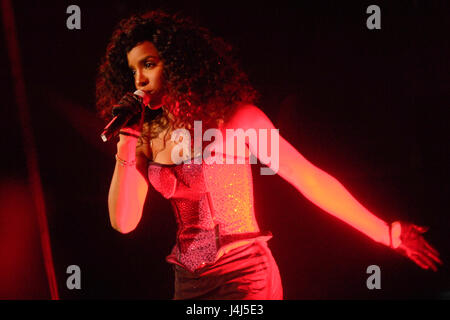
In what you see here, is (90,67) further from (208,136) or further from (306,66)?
(306,66)

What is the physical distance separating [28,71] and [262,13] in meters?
1.32

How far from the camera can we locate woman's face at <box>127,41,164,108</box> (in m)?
1.73

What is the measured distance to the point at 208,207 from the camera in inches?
62.8

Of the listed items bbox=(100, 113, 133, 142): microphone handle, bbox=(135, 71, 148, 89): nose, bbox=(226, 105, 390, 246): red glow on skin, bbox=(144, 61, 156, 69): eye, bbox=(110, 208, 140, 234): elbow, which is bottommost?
bbox=(110, 208, 140, 234): elbow

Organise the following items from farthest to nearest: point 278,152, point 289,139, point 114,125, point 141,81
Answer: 1. point 289,139
2. point 141,81
3. point 278,152
4. point 114,125

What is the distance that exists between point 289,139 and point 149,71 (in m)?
0.81

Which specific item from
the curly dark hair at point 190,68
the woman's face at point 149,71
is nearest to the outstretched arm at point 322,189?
the curly dark hair at point 190,68

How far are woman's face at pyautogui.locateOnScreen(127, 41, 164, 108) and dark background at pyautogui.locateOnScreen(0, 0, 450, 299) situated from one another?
54 cm

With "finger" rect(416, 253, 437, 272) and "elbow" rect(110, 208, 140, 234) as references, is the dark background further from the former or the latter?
"elbow" rect(110, 208, 140, 234)

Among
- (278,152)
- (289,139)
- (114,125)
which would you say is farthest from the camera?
(289,139)

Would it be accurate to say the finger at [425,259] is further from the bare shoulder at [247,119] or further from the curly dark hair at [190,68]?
the curly dark hair at [190,68]

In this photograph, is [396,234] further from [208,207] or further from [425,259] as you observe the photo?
[208,207]

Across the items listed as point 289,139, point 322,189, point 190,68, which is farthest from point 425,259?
point 190,68

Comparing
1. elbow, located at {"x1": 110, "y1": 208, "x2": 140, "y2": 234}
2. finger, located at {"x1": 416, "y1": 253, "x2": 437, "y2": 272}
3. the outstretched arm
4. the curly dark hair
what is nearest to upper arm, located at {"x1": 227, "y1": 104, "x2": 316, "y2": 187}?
the outstretched arm
